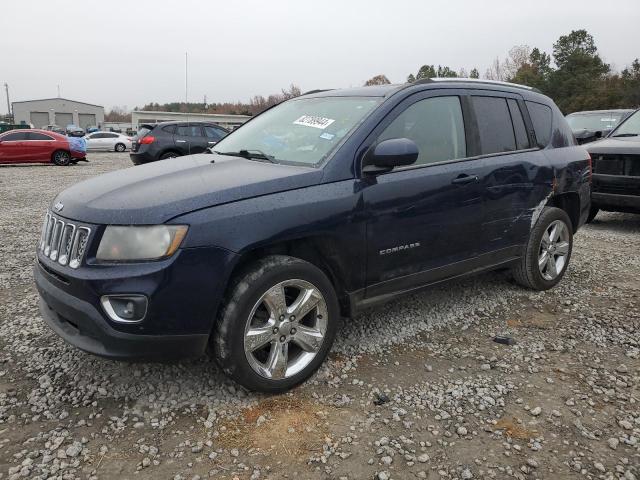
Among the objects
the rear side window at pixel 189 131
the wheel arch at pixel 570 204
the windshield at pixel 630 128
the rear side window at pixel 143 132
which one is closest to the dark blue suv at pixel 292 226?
the wheel arch at pixel 570 204

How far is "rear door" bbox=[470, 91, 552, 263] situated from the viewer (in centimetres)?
389

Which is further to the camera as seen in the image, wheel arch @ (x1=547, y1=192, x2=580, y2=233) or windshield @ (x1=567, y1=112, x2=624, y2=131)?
windshield @ (x1=567, y1=112, x2=624, y2=131)

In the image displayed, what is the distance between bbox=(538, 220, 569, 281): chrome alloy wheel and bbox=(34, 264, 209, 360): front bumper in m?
3.25

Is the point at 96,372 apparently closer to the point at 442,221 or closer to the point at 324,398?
the point at 324,398

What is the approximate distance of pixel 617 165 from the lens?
23.2 ft

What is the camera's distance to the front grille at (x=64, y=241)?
2.63 metres

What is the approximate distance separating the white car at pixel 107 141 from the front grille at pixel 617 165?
29.6 m

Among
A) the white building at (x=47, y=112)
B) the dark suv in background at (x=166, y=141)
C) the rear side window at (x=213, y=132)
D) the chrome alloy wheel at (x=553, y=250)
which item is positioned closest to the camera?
the chrome alloy wheel at (x=553, y=250)

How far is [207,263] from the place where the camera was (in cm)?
257

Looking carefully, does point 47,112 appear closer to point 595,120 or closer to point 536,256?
point 595,120

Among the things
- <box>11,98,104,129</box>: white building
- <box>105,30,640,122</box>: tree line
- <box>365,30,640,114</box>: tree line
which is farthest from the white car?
<box>11,98,104,129</box>: white building

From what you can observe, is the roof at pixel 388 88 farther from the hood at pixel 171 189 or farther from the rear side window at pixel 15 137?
the rear side window at pixel 15 137

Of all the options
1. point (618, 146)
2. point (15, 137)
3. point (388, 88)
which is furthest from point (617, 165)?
point (15, 137)

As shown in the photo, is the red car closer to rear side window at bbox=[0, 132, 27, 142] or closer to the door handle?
rear side window at bbox=[0, 132, 27, 142]
